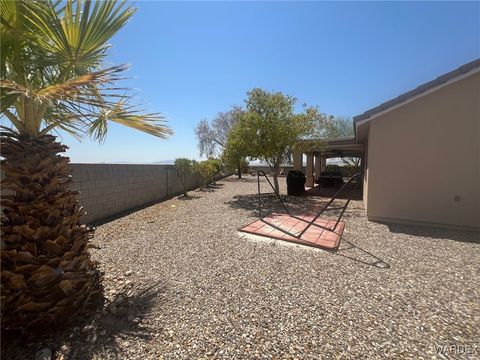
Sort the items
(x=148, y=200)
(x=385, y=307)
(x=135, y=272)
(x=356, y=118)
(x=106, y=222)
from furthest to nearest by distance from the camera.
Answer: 1. (x=148, y=200)
2. (x=356, y=118)
3. (x=106, y=222)
4. (x=135, y=272)
5. (x=385, y=307)

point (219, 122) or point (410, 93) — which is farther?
point (219, 122)

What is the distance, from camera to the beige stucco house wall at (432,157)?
562cm

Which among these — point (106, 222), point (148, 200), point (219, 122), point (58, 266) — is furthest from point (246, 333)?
point (219, 122)

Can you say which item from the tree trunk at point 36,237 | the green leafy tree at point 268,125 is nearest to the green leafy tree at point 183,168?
the green leafy tree at point 268,125

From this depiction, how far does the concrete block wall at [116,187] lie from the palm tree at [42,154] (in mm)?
1924

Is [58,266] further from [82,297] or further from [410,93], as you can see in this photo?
[410,93]

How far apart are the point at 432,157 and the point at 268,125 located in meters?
5.55

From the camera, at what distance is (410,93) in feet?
18.9

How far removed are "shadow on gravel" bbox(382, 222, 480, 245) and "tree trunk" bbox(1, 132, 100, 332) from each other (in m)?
6.17

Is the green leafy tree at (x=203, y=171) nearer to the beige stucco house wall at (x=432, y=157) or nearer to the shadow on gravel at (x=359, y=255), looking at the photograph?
the beige stucco house wall at (x=432, y=157)

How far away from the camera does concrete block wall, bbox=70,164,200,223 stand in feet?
19.5

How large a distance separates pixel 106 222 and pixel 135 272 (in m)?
3.56

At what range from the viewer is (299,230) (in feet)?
17.7

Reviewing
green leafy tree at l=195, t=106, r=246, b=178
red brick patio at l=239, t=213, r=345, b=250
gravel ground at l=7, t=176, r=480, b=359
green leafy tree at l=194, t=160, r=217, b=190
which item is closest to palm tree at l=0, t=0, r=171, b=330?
gravel ground at l=7, t=176, r=480, b=359
